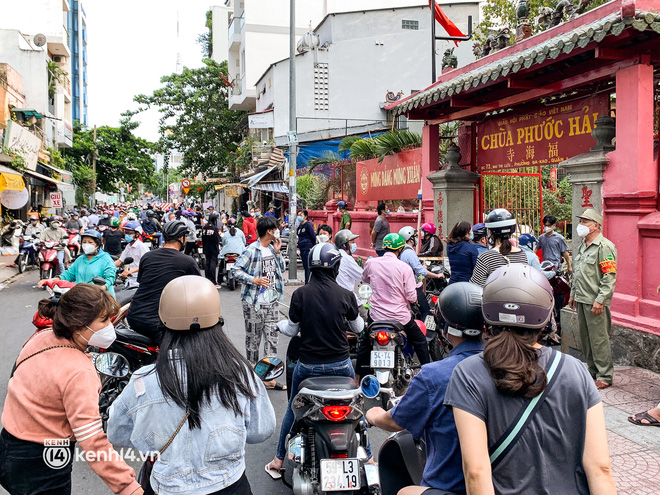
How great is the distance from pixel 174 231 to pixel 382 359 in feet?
7.96

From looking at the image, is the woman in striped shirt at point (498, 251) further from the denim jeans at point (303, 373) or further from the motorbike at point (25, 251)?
the motorbike at point (25, 251)

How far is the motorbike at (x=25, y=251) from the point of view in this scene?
17531 millimetres

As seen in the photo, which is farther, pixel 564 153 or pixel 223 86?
pixel 223 86

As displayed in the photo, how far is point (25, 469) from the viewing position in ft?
9.12

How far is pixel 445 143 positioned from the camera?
1459 cm

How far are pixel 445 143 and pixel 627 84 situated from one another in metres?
7.32

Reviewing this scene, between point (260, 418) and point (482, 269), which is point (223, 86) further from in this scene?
point (260, 418)

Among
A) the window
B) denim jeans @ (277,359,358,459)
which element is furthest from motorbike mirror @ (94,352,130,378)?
the window

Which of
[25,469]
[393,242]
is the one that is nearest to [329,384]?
[25,469]

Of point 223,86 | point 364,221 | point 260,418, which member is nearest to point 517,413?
point 260,418

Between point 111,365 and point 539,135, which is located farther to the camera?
point 539,135

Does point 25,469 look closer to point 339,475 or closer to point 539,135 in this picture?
point 339,475

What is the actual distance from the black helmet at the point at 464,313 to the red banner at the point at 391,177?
10940mm

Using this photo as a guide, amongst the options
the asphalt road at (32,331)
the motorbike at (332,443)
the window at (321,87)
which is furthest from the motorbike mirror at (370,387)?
the window at (321,87)
